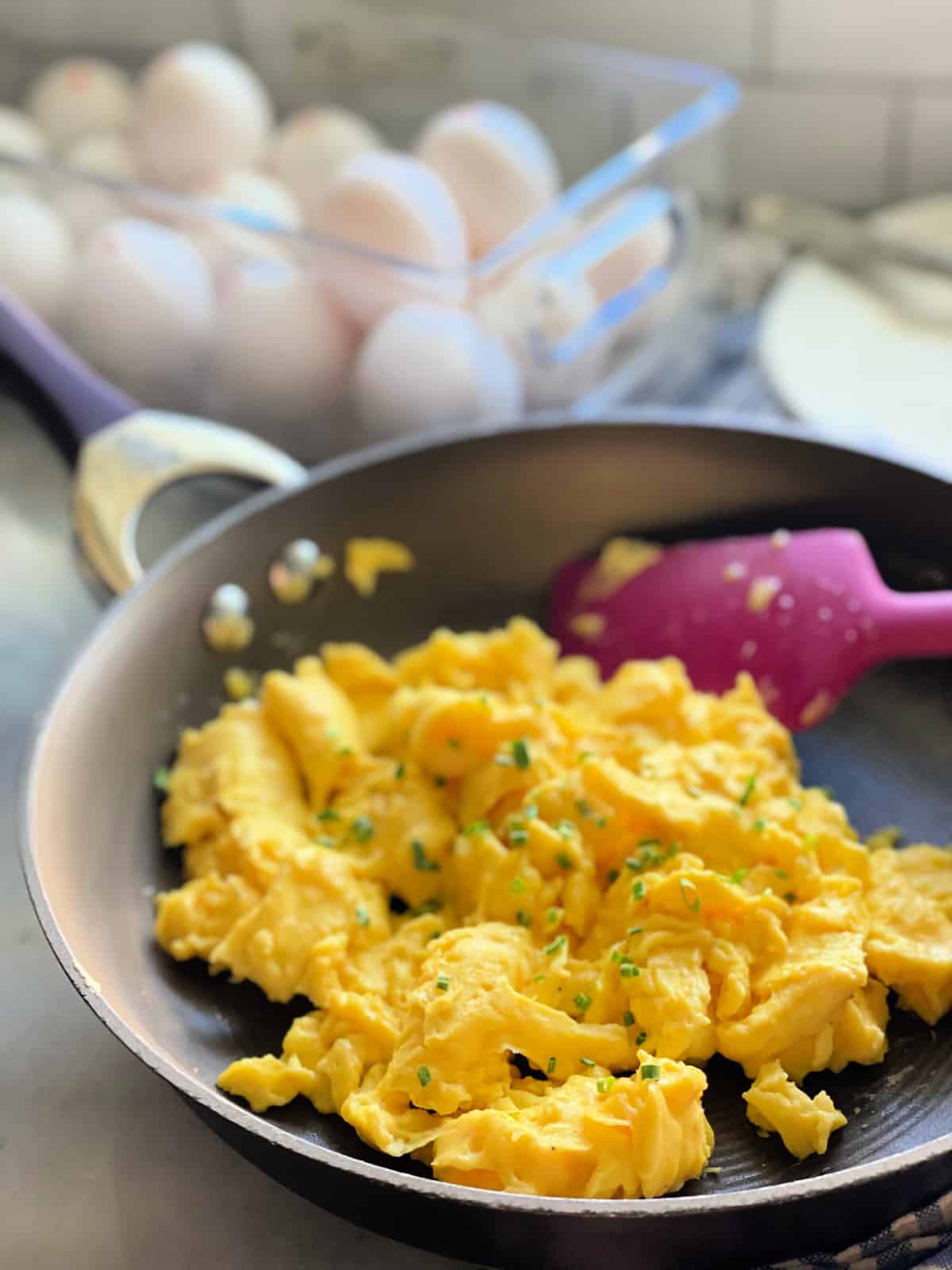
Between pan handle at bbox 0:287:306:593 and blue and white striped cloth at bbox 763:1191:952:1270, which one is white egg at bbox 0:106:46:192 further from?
blue and white striped cloth at bbox 763:1191:952:1270

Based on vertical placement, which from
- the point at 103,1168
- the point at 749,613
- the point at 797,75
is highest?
the point at 797,75

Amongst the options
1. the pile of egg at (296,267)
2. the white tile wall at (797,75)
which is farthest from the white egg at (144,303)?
the white tile wall at (797,75)

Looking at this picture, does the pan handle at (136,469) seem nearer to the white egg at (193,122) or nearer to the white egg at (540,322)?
the white egg at (540,322)

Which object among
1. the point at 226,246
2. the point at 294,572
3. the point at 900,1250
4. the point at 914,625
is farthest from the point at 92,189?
the point at 900,1250

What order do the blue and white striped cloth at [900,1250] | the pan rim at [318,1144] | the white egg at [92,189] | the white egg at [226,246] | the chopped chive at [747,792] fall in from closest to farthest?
the pan rim at [318,1144], the blue and white striped cloth at [900,1250], the chopped chive at [747,792], the white egg at [226,246], the white egg at [92,189]

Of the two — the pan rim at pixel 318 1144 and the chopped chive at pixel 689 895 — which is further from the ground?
the pan rim at pixel 318 1144

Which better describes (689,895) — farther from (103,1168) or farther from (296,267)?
(296,267)

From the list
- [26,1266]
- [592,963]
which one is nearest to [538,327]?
[592,963]
